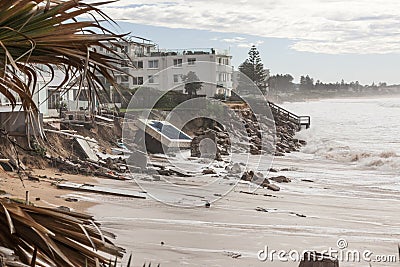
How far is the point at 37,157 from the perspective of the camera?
8.41m

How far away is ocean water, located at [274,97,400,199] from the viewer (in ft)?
A: 28.7

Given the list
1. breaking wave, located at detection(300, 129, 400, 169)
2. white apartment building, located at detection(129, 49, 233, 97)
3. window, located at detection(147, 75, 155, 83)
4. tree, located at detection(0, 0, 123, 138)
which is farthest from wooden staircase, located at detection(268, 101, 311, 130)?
tree, located at detection(0, 0, 123, 138)

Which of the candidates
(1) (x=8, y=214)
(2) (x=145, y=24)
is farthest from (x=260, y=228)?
(1) (x=8, y=214)

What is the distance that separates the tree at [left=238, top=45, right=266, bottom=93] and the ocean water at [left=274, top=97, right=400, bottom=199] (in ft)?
2.10

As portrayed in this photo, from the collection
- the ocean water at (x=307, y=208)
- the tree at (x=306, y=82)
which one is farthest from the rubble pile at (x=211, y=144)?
the tree at (x=306, y=82)

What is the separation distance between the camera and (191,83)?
977cm

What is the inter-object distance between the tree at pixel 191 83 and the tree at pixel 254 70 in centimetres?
87

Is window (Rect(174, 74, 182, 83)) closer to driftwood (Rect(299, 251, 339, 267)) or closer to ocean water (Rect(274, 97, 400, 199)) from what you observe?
ocean water (Rect(274, 97, 400, 199))

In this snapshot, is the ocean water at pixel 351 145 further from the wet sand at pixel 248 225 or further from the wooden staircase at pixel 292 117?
the wet sand at pixel 248 225

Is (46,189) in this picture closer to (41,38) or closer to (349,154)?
(349,154)

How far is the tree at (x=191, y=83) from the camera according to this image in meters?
9.62

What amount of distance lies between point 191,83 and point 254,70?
1520mm

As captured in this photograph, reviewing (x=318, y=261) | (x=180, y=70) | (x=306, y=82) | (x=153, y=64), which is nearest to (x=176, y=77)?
(x=180, y=70)

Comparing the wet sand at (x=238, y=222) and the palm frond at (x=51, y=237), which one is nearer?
the palm frond at (x=51, y=237)
